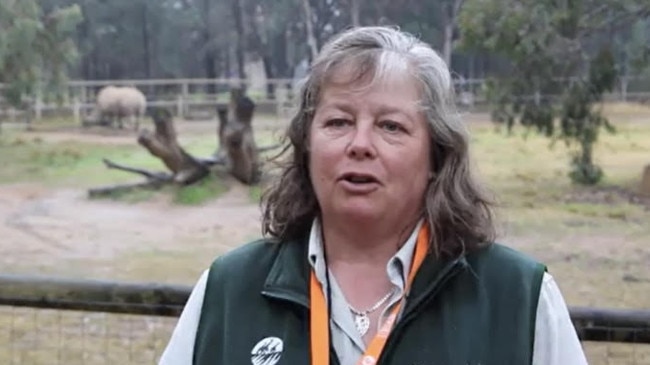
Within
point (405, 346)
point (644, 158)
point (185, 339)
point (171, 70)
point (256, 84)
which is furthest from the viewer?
point (171, 70)

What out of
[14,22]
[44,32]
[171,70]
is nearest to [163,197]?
[14,22]

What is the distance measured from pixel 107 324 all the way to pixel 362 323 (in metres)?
3.62

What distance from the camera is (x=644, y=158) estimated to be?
19.1 meters

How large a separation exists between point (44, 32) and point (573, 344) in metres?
21.4

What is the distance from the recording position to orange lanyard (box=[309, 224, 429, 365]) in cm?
146

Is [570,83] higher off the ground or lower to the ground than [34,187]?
higher

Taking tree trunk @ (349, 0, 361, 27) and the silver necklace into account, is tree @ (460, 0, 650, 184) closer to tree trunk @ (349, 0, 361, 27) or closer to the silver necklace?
the silver necklace

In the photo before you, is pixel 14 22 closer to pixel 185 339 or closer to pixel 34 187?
pixel 34 187

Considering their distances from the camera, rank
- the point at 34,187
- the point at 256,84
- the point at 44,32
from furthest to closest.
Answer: the point at 256,84 < the point at 44,32 < the point at 34,187

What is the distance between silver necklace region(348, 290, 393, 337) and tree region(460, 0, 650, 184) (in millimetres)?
10841

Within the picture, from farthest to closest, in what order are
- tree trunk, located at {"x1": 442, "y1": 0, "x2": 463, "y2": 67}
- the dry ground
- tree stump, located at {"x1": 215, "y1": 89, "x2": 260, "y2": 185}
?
tree trunk, located at {"x1": 442, "y1": 0, "x2": 463, "y2": 67}
tree stump, located at {"x1": 215, "y1": 89, "x2": 260, "y2": 185}
the dry ground

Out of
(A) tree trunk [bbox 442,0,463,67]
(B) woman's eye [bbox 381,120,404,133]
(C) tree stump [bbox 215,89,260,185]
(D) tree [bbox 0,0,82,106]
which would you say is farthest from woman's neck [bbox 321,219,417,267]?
(A) tree trunk [bbox 442,0,463,67]

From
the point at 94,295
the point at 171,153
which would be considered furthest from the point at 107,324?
the point at 171,153

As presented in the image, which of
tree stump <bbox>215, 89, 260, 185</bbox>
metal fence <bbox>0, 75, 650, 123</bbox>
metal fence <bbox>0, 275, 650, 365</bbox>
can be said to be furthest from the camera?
metal fence <bbox>0, 75, 650, 123</bbox>
